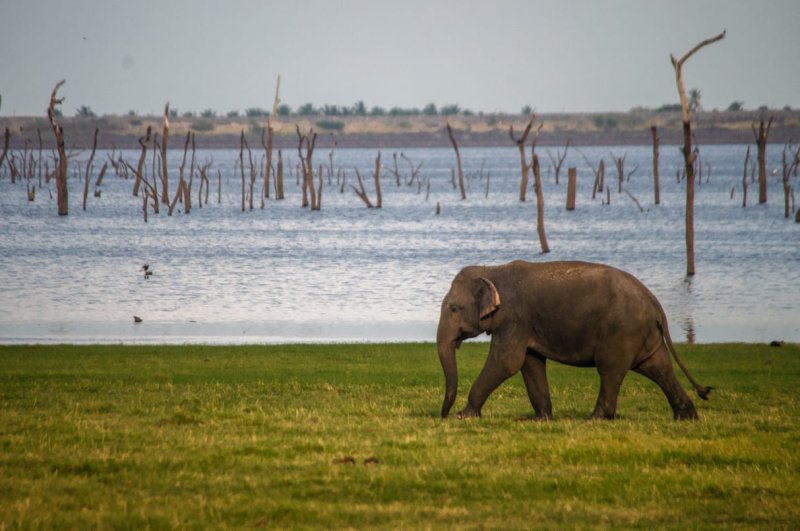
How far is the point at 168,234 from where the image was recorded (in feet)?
224

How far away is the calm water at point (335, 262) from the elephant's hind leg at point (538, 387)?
48.2ft

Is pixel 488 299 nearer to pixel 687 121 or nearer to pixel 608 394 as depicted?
pixel 608 394

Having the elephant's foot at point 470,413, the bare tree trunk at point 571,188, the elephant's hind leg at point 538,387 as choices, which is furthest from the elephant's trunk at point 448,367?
the bare tree trunk at point 571,188

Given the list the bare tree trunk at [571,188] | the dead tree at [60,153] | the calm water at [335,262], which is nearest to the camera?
the calm water at [335,262]

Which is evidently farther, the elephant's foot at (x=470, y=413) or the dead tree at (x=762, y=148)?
the dead tree at (x=762, y=148)

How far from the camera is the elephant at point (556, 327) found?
45.6 feet

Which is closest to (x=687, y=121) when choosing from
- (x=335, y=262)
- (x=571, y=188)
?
(x=335, y=262)

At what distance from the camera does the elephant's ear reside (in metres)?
14.1

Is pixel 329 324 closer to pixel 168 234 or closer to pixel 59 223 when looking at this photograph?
pixel 168 234

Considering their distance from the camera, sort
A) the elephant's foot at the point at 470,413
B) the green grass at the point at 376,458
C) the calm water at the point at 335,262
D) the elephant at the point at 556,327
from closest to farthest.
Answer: the green grass at the point at 376,458 < the elephant at the point at 556,327 < the elephant's foot at the point at 470,413 < the calm water at the point at 335,262

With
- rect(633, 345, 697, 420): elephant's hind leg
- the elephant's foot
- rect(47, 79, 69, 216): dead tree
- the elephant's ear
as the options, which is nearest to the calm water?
rect(47, 79, 69, 216): dead tree

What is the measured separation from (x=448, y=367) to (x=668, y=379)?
8.02ft

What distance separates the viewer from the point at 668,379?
14.3 m

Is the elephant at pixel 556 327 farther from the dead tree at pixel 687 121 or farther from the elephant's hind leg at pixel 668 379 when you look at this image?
the dead tree at pixel 687 121
